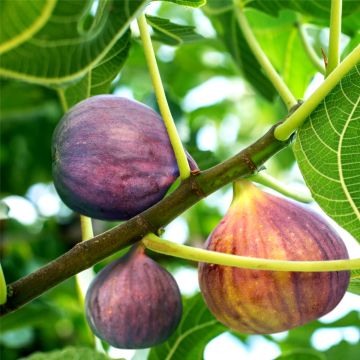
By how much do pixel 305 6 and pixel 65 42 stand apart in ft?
2.80

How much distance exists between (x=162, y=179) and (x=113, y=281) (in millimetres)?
211

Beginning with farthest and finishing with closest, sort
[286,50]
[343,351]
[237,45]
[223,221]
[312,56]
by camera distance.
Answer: [286,50] → [343,351] → [237,45] → [312,56] → [223,221]

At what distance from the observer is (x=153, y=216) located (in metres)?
1.12

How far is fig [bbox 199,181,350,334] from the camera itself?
109cm

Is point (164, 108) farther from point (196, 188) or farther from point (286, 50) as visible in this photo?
point (286, 50)

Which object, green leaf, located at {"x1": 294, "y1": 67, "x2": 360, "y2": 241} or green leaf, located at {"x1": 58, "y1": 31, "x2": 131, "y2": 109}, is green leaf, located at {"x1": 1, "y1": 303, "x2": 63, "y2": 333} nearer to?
green leaf, located at {"x1": 58, "y1": 31, "x2": 131, "y2": 109}

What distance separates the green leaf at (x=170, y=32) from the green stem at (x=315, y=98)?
34 centimetres

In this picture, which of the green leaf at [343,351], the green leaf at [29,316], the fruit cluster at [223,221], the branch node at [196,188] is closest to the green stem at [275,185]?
the fruit cluster at [223,221]

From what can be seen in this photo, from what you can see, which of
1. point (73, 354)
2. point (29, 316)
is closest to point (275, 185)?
point (73, 354)

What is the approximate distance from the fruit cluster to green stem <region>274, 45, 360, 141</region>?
0.14 m

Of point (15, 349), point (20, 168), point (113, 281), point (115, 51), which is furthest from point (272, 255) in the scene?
point (20, 168)

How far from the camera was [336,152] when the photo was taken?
112 centimetres

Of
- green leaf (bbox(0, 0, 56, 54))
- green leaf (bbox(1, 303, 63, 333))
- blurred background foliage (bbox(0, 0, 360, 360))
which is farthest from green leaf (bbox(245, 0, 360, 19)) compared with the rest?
green leaf (bbox(1, 303, 63, 333))

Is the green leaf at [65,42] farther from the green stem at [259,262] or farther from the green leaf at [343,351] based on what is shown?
the green leaf at [343,351]
